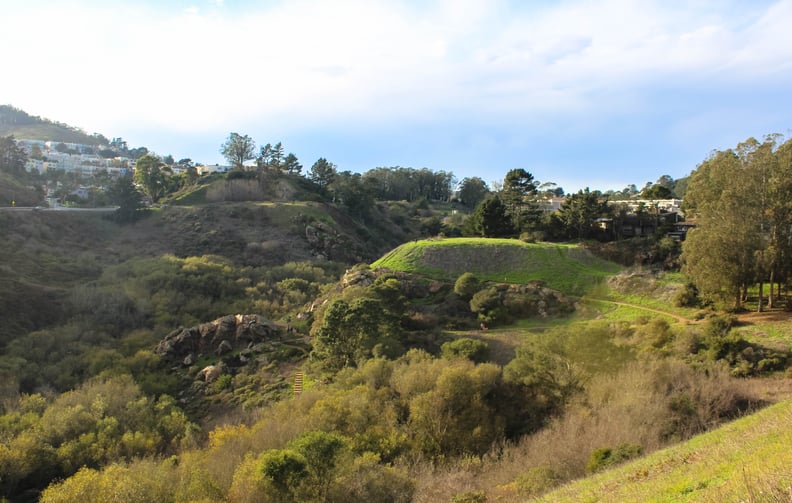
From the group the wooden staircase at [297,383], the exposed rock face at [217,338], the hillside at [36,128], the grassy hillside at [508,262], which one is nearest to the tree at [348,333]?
the wooden staircase at [297,383]

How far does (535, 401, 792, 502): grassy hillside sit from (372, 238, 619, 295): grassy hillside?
16.8m

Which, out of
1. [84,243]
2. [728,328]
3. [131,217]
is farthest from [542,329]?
[131,217]

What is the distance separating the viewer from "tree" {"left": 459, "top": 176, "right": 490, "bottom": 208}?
3814 inches

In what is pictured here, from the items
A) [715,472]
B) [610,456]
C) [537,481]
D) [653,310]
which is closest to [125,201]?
[653,310]

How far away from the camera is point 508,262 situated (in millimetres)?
30953

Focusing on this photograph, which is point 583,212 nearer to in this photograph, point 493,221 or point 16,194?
point 493,221

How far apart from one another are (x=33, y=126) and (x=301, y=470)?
691 ft

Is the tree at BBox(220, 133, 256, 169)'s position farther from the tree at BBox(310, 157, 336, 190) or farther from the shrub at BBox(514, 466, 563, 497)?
the shrub at BBox(514, 466, 563, 497)

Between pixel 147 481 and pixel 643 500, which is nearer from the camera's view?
pixel 643 500

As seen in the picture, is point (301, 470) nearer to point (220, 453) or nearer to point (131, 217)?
point (220, 453)

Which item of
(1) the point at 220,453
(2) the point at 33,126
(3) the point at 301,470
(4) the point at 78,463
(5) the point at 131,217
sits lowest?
(4) the point at 78,463

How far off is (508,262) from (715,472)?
23.6 metres

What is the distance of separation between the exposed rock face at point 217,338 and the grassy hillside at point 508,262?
945 cm

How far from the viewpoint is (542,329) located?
2464cm
